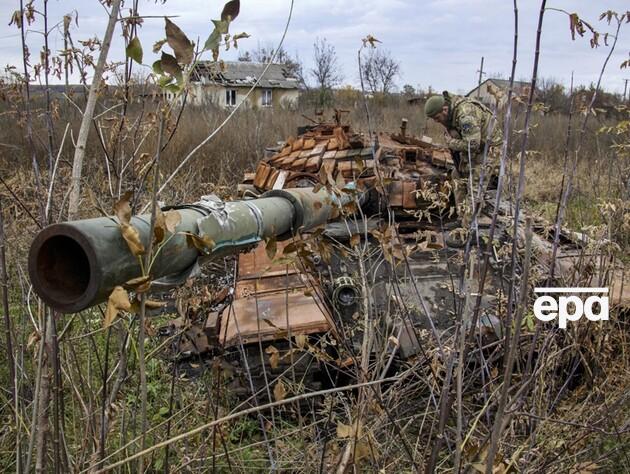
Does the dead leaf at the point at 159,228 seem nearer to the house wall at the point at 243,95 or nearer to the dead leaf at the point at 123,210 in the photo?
the dead leaf at the point at 123,210

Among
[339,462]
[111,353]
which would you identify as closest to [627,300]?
[339,462]

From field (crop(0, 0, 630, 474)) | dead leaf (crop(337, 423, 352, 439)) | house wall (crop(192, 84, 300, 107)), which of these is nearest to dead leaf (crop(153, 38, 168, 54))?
field (crop(0, 0, 630, 474))

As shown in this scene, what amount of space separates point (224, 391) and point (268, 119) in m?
13.1

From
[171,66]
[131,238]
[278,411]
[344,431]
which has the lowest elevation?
[278,411]

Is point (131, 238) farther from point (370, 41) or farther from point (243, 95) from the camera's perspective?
point (243, 95)

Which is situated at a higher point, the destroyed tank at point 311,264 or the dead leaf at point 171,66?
the dead leaf at point 171,66

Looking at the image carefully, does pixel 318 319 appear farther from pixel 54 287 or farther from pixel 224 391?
pixel 54 287

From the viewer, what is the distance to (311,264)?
93.8 inches

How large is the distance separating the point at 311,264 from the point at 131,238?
109cm

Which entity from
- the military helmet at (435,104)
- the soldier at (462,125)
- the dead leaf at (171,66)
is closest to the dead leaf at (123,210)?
the dead leaf at (171,66)

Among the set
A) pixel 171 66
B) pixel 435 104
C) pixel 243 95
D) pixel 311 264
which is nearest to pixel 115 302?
pixel 171 66

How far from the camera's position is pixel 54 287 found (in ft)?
4.76

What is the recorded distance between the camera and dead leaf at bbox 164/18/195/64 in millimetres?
1419

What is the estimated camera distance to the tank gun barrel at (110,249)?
136cm
